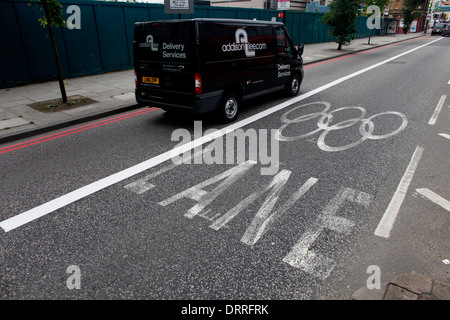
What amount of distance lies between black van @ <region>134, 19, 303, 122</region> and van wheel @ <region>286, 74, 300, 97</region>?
1.72 metres

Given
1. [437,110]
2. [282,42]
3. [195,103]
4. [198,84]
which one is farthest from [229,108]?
[437,110]

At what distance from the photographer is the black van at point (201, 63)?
6.19 m

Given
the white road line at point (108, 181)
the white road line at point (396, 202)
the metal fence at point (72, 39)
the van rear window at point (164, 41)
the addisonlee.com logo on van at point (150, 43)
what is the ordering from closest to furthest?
the white road line at point (396, 202) → the white road line at point (108, 181) → the van rear window at point (164, 41) → the addisonlee.com logo on van at point (150, 43) → the metal fence at point (72, 39)

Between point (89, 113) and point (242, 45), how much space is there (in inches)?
166

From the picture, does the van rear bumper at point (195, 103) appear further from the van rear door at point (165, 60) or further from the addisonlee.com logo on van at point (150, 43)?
the addisonlee.com logo on van at point (150, 43)

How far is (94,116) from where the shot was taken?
7.79 metres

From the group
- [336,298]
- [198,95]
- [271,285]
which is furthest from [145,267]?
[198,95]

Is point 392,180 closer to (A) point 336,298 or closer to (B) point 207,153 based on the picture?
(A) point 336,298

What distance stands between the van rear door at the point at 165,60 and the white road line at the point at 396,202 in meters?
4.16

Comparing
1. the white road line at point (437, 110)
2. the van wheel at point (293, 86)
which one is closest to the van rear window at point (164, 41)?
the van wheel at point (293, 86)

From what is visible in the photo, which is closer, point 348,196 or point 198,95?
point 348,196

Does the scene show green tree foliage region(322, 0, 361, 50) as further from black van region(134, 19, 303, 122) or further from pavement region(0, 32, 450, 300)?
black van region(134, 19, 303, 122)

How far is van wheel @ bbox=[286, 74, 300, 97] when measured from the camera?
9.51 m

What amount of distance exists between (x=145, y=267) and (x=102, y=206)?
1333mm
